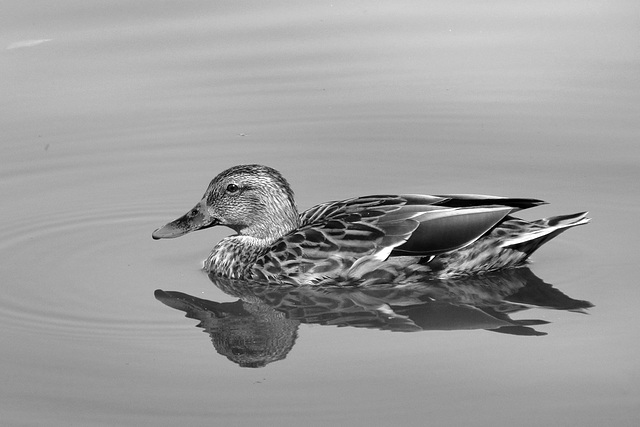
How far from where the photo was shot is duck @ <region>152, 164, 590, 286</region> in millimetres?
9867

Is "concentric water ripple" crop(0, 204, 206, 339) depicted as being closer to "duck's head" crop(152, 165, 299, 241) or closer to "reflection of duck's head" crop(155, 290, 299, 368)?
"reflection of duck's head" crop(155, 290, 299, 368)

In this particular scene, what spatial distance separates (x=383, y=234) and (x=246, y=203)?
1265mm

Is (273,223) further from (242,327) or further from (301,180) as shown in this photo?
(242,327)

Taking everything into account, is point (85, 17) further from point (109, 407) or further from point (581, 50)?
point (109, 407)

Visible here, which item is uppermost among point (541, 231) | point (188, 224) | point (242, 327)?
point (541, 231)

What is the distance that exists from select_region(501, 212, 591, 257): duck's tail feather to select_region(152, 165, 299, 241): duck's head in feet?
5.85

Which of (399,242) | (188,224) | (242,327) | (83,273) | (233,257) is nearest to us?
(242,327)

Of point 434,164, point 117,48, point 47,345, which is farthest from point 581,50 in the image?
point 47,345

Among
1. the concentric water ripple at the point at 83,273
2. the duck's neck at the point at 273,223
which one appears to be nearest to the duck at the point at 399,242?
the duck's neck at the point at 273,223

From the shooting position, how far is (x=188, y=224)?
10422 mm

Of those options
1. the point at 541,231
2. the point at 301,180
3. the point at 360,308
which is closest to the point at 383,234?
the point at 360,308

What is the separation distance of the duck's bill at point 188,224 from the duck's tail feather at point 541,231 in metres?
2.42

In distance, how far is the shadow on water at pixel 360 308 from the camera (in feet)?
28.6

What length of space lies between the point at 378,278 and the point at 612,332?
2095 millimetres
